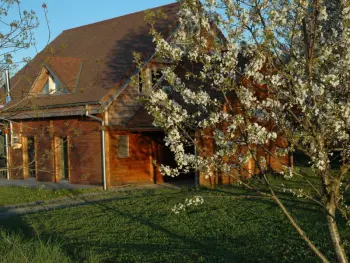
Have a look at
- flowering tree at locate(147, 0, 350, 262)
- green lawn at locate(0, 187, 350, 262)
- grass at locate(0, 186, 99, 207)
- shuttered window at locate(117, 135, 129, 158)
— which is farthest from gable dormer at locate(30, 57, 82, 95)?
flowering tree at locate(147, 0, 350, 262)

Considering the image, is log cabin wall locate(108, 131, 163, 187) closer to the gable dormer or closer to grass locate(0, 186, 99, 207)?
grass locate(0, 186, 99, 207)

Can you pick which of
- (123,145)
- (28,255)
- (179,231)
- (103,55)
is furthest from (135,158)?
(28,255)

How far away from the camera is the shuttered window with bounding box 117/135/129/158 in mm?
18719

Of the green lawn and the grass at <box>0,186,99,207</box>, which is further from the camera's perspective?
the grass at <box>0,186,99,207</box>

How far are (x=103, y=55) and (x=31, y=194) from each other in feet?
22.4

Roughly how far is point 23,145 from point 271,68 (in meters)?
19.0

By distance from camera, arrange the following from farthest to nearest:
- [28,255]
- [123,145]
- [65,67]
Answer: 1. [65,67]
2. [123,145]
3. [28,255]

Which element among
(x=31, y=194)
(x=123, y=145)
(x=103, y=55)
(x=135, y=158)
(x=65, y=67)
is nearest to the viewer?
(x=31, y=194)

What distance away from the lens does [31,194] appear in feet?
56.9

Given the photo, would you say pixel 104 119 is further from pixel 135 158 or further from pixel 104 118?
pixel 135 158

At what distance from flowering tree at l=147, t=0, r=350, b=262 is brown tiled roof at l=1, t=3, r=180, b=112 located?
36.6 ft

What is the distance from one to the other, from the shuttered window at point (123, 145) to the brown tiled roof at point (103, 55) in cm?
211

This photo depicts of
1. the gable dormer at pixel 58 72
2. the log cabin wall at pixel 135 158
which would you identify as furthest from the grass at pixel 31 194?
the gable dormer at pixel 58 72

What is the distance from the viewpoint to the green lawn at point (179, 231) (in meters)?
7.94
